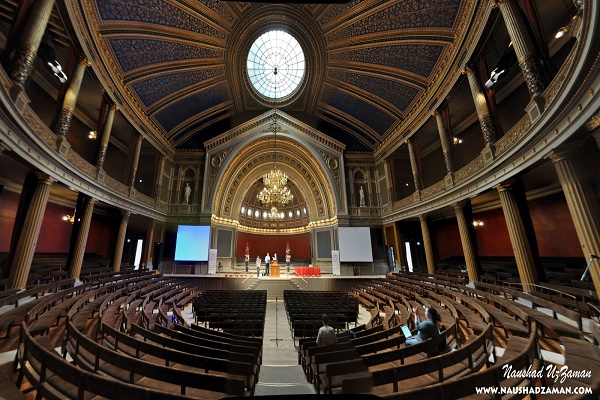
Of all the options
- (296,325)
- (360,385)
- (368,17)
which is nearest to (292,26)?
(368,17)

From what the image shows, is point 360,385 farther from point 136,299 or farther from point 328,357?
point 136,299

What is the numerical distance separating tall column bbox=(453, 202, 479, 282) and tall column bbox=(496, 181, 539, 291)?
220 centimetres

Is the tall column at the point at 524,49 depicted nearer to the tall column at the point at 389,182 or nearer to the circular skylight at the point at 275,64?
the tall column at the point at 389,182

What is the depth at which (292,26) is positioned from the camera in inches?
592

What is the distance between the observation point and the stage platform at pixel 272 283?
44.6 ft

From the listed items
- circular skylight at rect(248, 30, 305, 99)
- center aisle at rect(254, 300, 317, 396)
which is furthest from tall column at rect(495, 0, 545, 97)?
circular skylight at rect(248, 30, 305, 99)

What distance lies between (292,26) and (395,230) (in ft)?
50.1

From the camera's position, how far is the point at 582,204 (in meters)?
5.70

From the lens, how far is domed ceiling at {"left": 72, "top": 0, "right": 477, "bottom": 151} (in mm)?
10664

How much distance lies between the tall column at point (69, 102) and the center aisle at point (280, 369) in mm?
10103

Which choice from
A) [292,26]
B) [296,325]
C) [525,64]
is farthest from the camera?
[292,26]

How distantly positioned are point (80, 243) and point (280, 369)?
414 inches

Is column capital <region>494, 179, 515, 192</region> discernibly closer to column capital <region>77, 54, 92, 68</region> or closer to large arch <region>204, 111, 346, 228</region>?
large arch <region>204, 111, 346, 228</region>

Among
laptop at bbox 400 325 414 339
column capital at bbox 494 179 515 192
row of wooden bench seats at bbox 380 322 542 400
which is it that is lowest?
laptop at bbox 400 325 414 339
